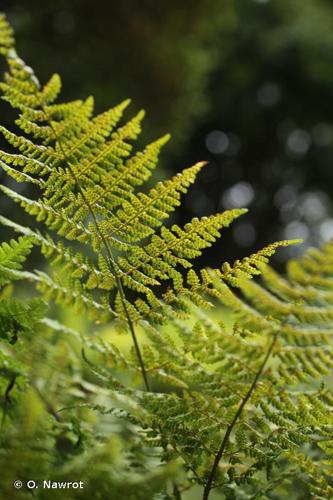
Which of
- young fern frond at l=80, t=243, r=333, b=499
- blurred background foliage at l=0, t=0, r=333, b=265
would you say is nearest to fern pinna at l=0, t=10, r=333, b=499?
young fern frond at l=80, t=243, r=333, b=499

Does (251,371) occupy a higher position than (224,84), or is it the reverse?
(224,84)

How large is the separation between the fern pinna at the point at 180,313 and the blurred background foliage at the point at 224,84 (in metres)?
4.63

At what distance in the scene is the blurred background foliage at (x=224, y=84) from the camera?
5230mm

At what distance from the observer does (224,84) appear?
9828 mm

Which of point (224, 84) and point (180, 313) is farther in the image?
point (224, 84)

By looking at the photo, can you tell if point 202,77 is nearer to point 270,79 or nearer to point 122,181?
point 270,79

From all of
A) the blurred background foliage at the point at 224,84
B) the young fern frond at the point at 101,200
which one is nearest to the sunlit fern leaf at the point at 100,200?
the young fern frond at the point at 101,200

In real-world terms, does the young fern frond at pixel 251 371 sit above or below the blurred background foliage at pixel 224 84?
below

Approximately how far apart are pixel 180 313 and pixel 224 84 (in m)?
9.77

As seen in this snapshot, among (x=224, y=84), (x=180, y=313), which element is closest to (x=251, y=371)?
(x=180, y=313)

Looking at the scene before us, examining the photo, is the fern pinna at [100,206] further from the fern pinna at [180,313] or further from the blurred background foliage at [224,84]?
the blurred background foliage at [224,84]

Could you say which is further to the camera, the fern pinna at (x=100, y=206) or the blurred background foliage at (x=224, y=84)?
the blurred background foliage at (x=224, y=84)

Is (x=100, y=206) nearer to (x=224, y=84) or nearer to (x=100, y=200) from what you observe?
(x=100, y=200)

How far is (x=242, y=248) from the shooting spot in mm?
10703
